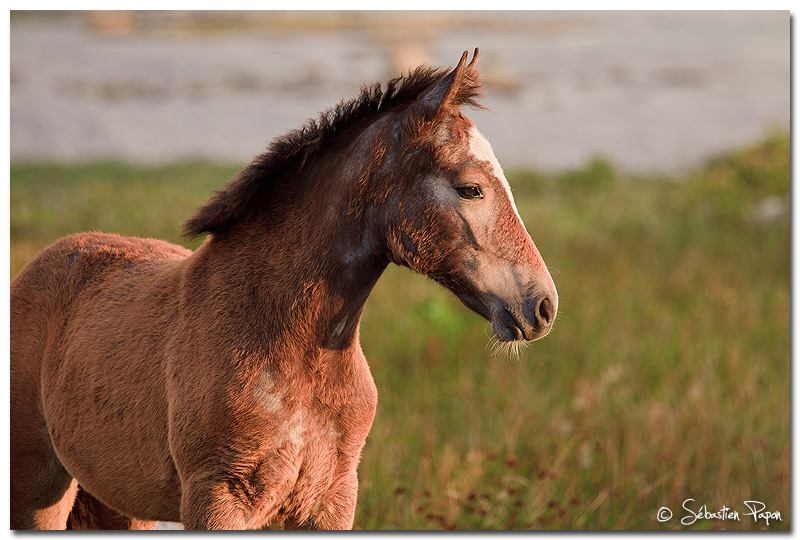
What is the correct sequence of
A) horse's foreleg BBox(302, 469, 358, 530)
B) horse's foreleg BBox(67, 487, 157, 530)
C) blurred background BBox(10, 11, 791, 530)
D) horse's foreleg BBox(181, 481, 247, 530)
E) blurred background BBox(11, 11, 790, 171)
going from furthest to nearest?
1. blurred background BBox(11, 11, 790, 171)
2. blurred background BBox(10, 11, 791, 530)
3. horse's foreleg BBox(67, 487, 157, 530)
4. horse's foreleg BBox(302, 469, 358, 530)
5. horse's foreleg BBox(181, 481, 247, 530)

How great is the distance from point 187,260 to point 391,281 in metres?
4.25

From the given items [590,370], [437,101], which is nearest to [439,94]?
[437,101]

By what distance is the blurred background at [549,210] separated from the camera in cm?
392

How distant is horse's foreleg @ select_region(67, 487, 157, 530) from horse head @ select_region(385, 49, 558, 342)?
1.60 metres

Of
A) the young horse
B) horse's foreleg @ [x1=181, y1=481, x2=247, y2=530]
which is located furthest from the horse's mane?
horse's foreleg @ [x1=181, y1=481, x2=247, y2=530]

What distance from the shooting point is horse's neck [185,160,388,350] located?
188 centimetres

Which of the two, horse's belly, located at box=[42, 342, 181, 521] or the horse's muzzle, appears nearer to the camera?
the horse's muzzle

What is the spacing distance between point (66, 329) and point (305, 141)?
101cm

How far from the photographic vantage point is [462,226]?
1.78 m

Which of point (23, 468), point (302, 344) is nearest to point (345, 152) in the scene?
point (302, 344)

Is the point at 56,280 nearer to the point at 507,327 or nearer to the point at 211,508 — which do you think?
the point at 211,508

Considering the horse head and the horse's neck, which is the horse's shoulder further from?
the horse head

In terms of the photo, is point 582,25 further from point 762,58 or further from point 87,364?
point 87,364

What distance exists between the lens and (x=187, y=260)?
2154 mm
